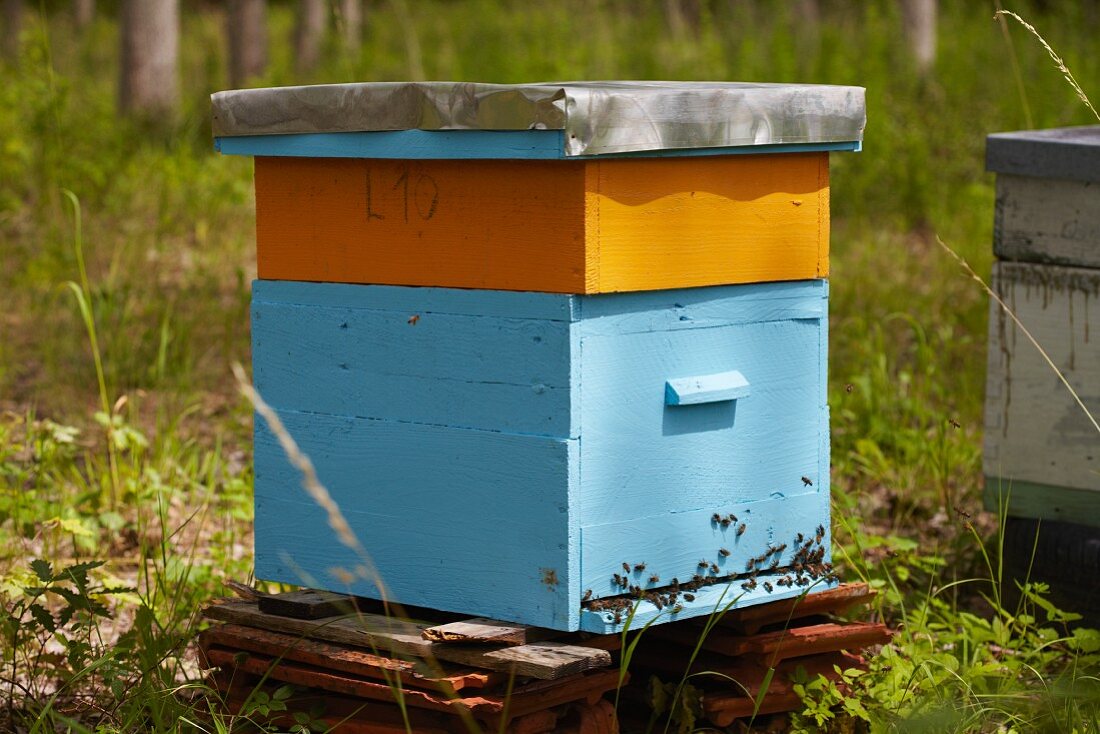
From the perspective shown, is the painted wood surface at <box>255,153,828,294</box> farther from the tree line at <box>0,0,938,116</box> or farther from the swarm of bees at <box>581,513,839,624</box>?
the tree line at <box>0,0,938,116</box>

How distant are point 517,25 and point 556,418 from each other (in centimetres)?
938

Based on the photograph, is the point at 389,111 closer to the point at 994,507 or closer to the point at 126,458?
the point at 994,507

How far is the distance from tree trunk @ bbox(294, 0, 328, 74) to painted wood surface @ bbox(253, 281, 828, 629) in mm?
10921

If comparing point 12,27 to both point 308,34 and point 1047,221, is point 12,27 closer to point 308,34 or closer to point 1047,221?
point 308,34

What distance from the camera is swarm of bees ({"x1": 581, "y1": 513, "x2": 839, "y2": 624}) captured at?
2.30 meters

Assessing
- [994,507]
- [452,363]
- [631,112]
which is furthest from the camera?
→ [994,507]

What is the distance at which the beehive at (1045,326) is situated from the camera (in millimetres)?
3141

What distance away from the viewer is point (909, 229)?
755cm

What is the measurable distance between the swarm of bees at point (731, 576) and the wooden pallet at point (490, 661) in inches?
2.5

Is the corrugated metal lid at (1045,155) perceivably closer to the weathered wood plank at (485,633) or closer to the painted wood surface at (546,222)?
the painted wood surface at (546,222)

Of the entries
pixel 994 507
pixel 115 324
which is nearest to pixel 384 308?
pixel 994 507

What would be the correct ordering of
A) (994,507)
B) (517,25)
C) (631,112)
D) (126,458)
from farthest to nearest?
(517,25) < (126,458) < (994,507) < (631,112)

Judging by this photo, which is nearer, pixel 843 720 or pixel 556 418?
pixel 556 418

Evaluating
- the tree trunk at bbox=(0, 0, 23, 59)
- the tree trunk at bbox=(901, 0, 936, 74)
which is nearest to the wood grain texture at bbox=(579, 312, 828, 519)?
the tree trunk at bbox=(901, 0, 936, 74)
